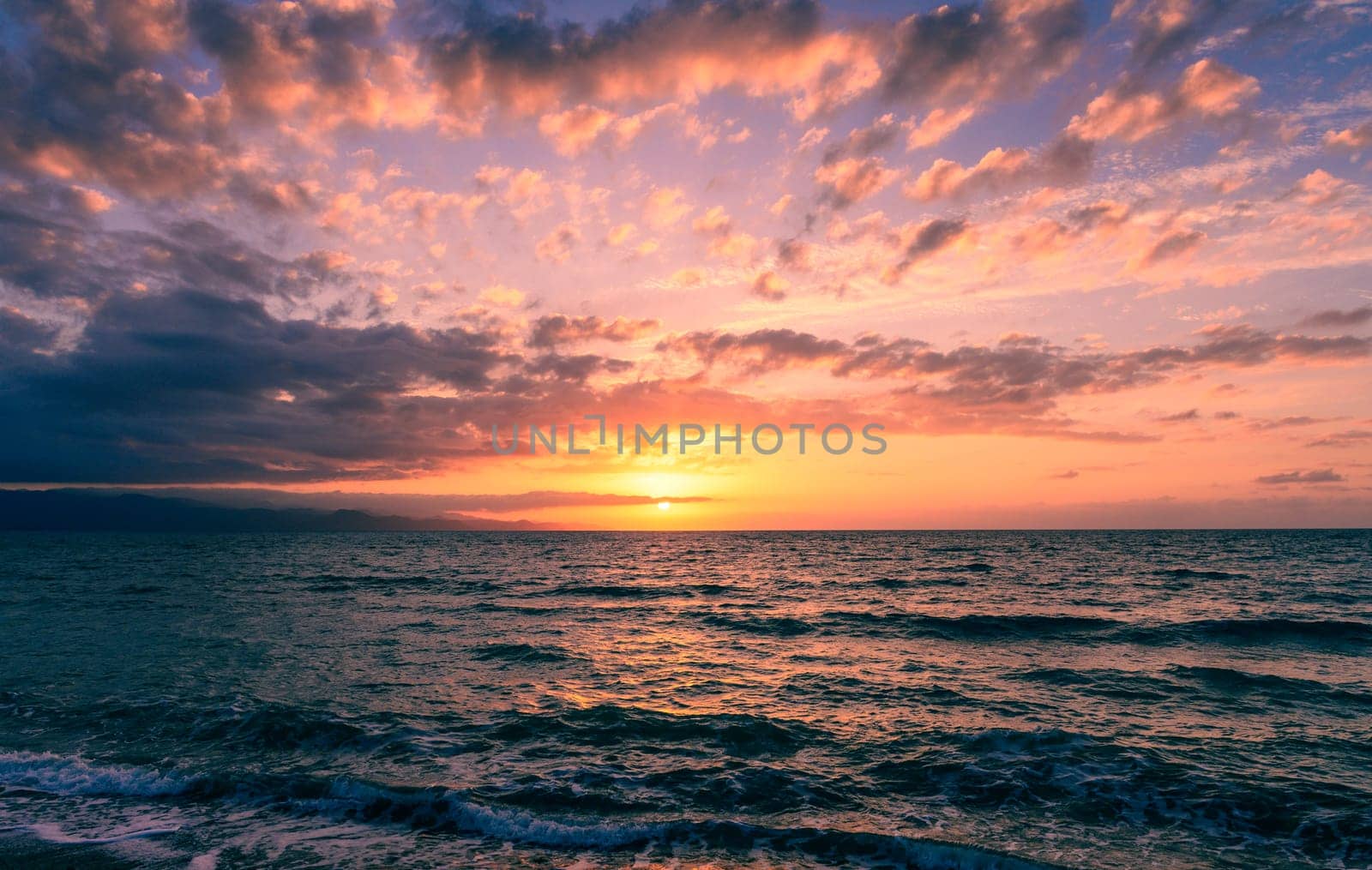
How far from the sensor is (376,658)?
25.8 meters

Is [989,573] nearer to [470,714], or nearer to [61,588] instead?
[470,714]

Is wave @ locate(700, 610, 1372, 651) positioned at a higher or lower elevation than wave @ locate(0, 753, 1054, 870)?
lower

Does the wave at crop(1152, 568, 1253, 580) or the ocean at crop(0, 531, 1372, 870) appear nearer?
the ocean at crop(0, 531, 1372, 870)

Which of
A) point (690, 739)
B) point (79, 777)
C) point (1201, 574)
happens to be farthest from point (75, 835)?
point (1201, 574)

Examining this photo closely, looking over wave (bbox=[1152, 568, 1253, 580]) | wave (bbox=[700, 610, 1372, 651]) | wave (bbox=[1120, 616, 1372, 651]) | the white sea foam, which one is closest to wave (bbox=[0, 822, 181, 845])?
the white sea foam

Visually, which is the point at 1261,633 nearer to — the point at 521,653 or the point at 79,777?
the point at 521,653

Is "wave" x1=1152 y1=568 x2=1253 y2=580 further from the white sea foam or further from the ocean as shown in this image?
the white sea foam

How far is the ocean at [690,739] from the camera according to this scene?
449 inches

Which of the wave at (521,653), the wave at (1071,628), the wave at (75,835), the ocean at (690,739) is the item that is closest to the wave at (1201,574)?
the ocean at (690,739)

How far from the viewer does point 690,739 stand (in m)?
16.6

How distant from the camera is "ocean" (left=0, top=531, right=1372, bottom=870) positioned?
449 inches

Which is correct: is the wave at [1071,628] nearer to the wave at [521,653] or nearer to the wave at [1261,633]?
the wave at [1261,633]

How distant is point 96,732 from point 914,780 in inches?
794

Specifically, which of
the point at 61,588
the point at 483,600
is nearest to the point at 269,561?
the point at 61,588
